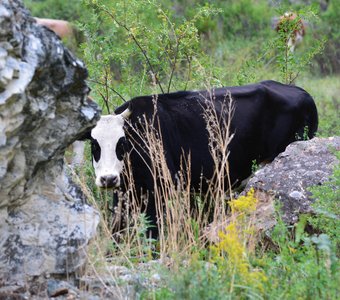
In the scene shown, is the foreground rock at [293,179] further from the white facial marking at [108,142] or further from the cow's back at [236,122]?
the white facial marking at [108,142]

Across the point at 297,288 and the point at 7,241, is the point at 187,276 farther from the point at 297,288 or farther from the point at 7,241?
the point at 7,241

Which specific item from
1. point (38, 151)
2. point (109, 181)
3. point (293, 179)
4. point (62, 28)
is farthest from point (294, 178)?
point (62, 28)

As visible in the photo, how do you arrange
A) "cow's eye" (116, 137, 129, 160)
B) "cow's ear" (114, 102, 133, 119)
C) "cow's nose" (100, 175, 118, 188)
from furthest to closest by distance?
"cow's ear" (114, 102, 133, 119) → "cow's eye" (116, 137, 129, 160) → "cow's nose" (100, 175, 118, 188)

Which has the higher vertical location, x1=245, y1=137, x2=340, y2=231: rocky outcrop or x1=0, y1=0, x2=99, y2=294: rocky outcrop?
x1=0, y1=0, x2=99, y2=294: rocky outcrop

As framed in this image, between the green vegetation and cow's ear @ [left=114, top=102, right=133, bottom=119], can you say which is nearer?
the green vegetation

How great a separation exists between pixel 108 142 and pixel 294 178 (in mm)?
1927

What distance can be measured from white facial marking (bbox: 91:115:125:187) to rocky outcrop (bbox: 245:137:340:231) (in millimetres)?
1418

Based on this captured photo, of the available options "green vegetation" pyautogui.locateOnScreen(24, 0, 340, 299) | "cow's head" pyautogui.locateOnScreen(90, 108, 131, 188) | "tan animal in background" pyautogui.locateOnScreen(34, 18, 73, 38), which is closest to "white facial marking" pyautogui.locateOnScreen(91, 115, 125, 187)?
"cow's head" pyautogui.locateOnScreen(90, 108, 131, 188)

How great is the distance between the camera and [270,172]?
8719mm

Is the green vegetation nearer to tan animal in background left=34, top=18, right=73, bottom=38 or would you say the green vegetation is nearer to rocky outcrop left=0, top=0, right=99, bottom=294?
rocky outcrop left=0, top=0, right=99, bottom=294

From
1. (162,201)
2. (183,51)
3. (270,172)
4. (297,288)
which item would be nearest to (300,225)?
(297,288)

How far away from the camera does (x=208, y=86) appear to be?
33.6ft

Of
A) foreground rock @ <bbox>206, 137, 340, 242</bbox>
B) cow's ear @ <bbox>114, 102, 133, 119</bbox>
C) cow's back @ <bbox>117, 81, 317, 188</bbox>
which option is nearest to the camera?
foreground rock @ <bbox>206, 137, 340, 242</bbox>

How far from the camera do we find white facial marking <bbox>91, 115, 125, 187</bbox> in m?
9.43
